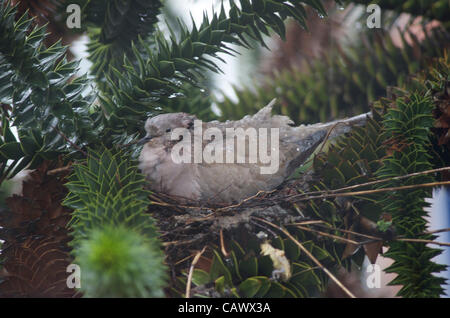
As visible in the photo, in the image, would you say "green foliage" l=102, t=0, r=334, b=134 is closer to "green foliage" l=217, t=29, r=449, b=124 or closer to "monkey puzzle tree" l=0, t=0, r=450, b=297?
"monkey puzzle tree" l=0, t=0, r=450, b=297

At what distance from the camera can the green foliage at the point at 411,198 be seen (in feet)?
1.09

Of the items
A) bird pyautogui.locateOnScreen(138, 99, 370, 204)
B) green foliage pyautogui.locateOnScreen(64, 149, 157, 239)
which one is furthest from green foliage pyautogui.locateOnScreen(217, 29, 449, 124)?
green foliage pyautogui.locateOnScreen(64, 149, 157, 239)

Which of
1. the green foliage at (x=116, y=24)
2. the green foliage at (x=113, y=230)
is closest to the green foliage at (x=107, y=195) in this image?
the green foliage at (x=113, y=230)

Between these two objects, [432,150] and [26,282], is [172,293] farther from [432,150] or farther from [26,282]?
[432,150]

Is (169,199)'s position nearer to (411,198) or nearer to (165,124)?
(165,124)

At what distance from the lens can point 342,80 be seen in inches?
22.2

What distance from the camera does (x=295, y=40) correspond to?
1.71ft

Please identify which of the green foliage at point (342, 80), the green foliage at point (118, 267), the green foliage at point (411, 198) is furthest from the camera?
the green foliage at point (342, 80)

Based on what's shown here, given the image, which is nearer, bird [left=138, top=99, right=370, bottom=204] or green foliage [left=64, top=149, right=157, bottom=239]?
green foliage [left=64, top=149, right=157, bottom=239]

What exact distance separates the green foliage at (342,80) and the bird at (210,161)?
0.08 metres

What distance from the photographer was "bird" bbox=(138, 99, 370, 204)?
39cm

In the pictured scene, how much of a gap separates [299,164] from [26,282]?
11.2 inches

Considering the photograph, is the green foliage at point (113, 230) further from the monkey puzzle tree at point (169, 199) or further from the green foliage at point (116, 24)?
the green foliage at point (116, 24)

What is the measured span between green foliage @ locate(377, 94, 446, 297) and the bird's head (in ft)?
0.66
